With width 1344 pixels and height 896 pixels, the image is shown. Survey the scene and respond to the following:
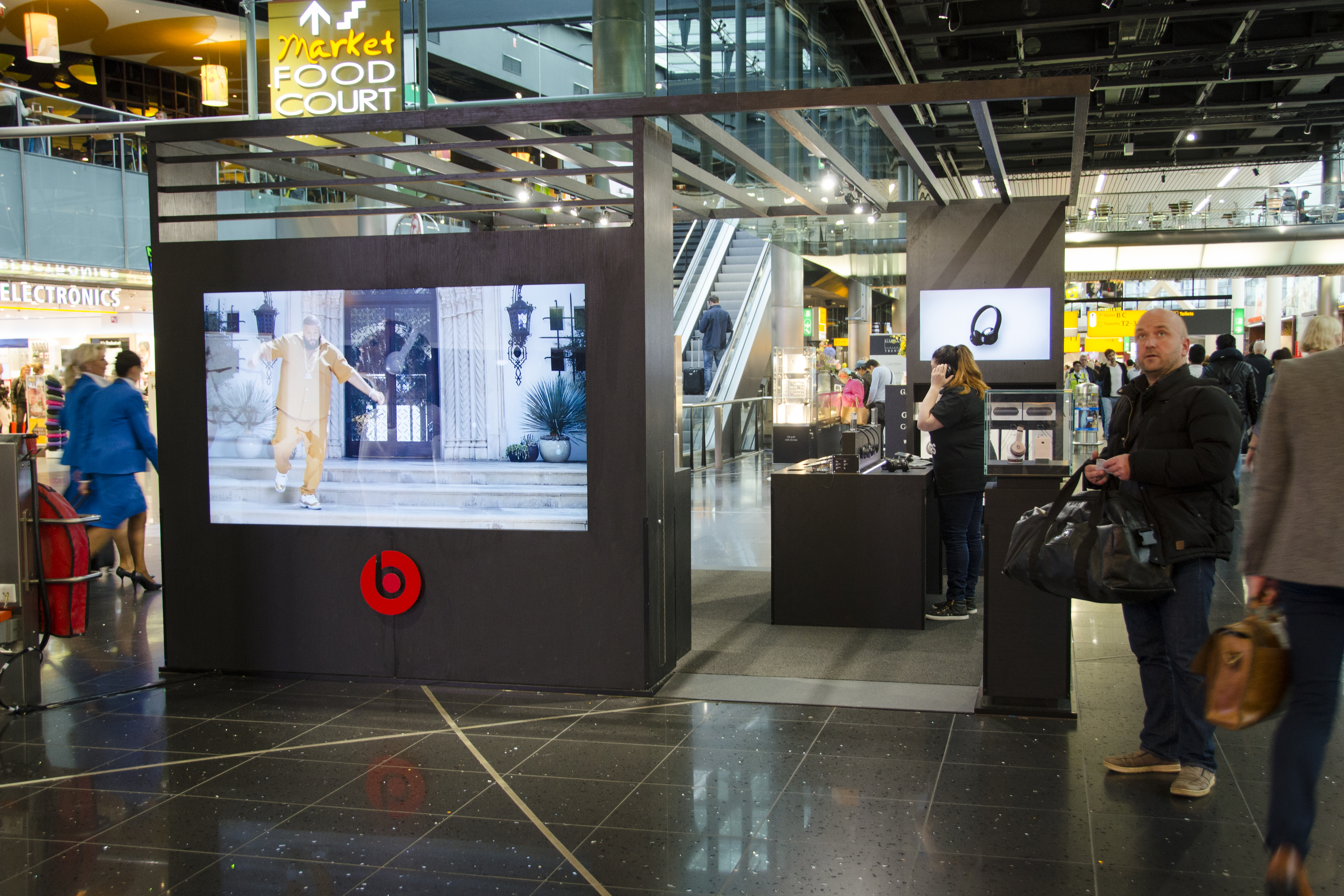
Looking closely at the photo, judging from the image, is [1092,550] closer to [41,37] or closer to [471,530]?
[471,530]

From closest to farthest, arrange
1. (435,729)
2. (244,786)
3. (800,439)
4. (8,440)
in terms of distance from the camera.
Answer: (244,786) < (435,729) < (8,440) < (800,439)

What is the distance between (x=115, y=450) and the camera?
6.82 m

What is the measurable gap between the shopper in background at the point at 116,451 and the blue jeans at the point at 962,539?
479cm

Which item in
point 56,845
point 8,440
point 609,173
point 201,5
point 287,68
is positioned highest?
point 201,5

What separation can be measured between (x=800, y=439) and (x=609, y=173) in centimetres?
1121

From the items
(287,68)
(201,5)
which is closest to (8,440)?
(287,68)

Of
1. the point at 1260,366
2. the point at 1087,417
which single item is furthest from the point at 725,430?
the point at 1087,417

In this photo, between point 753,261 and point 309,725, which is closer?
point 309,725

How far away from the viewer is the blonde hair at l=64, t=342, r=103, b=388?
6.80 m

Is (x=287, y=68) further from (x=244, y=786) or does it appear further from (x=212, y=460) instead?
(x=244, y=786)

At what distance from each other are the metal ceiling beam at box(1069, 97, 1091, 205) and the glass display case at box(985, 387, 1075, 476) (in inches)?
45.8

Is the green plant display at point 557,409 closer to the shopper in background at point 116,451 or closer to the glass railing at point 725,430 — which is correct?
the shopper in background at point 116,451

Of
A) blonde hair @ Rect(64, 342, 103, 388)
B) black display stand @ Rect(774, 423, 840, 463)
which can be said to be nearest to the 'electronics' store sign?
blonde hair @ Rect(64, 342, 103, 388)

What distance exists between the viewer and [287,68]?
16.1 feet
